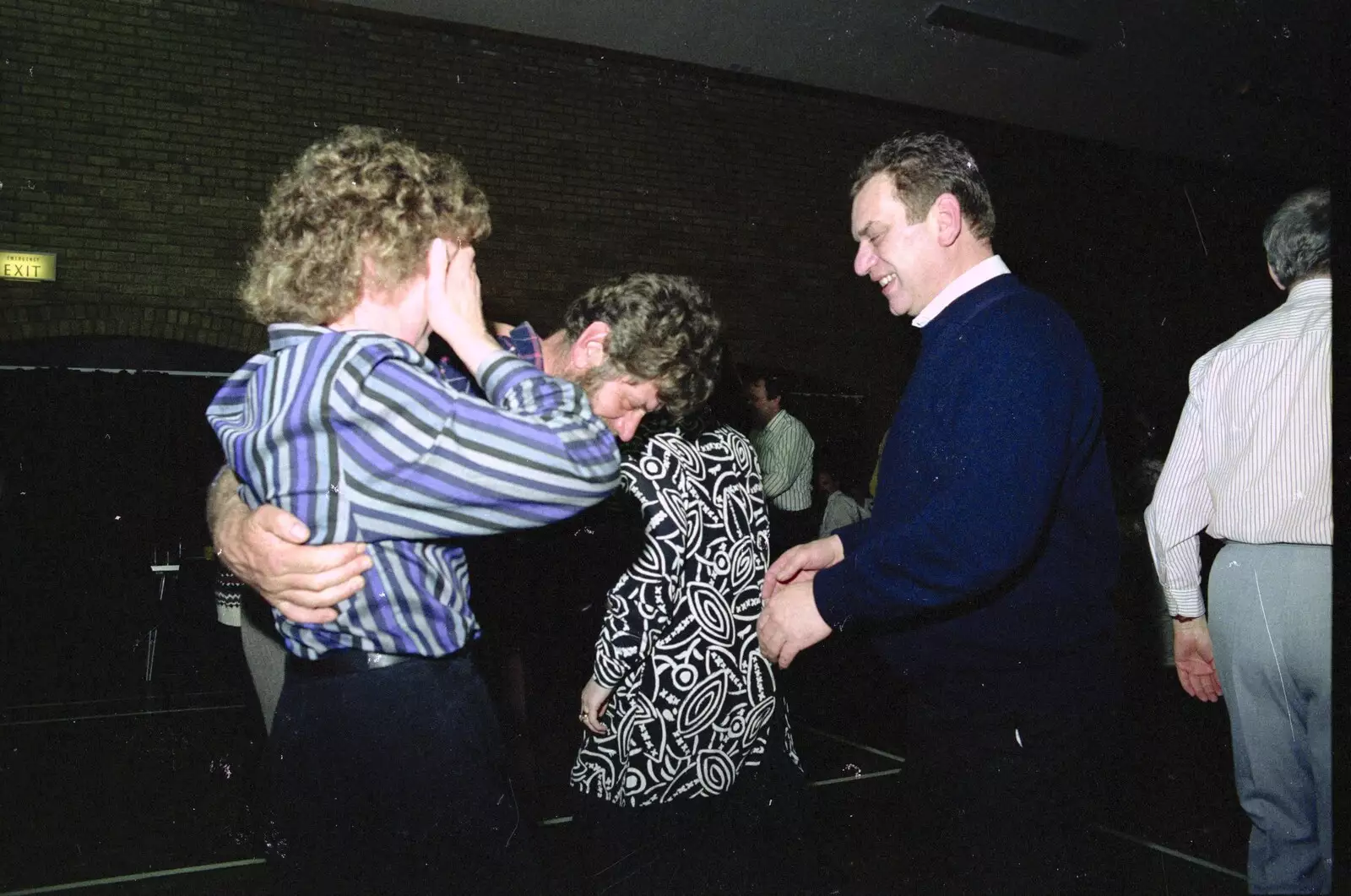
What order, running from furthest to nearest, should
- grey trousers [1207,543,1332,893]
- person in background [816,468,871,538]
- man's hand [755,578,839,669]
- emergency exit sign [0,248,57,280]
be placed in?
1. emergency exit sign [0,248,57,280]
2. person in background [816,468,871,538]
3. grey trousers [1207,543,1332,893]
4. man's hand [755,578,839,669]

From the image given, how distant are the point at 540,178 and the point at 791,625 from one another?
19.4 feet

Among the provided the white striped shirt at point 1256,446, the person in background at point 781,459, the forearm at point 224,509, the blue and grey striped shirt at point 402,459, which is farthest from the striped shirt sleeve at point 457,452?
the person in background at point 781,459

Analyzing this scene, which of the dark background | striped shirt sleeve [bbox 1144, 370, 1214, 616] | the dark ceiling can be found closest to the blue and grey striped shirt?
striped shirt sleeve [bbox 1144, 370, 1214, 616]

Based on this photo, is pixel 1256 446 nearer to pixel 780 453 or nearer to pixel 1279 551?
pixel 1279 551

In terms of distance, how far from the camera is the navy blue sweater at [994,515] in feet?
5.23

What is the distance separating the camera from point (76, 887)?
2.89 m

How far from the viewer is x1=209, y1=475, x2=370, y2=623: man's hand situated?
47.3 inches

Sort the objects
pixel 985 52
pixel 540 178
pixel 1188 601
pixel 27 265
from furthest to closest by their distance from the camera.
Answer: pixel 540 178
pixel 985 52
pixel 27 265
pixel 1188 601

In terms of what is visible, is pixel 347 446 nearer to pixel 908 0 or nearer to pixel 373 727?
pixel 373 727

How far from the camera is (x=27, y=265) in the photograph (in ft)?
19.4

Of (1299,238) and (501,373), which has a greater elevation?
(1299,238)

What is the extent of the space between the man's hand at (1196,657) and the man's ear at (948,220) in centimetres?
115

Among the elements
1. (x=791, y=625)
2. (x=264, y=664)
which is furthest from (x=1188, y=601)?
(x=264, y=664)

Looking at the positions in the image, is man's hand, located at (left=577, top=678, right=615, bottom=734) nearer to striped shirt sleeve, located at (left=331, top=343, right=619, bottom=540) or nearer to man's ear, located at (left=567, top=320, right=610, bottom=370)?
man's ear, located at (left=567, top=320, right=610, bottom=370)
